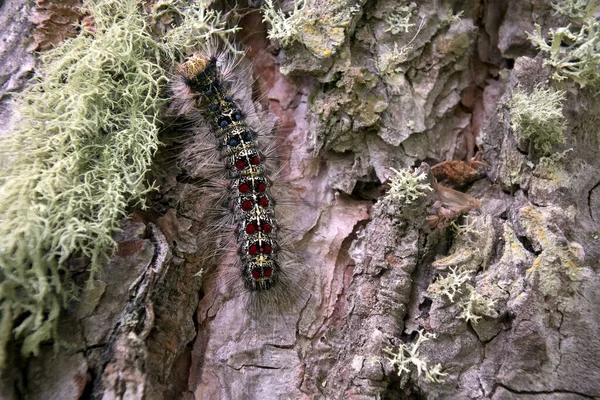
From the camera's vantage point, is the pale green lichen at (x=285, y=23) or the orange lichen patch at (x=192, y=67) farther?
the orange lichen patch at (x=192, y=67)

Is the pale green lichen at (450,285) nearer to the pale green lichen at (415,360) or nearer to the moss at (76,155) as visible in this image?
the pale green lichen at (415,360)

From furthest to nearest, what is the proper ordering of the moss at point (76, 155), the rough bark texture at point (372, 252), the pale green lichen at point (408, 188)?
the pale green lichen at point (408, 188) → the rough bark texture at point (372, 252) → the moss at point (76, 155)

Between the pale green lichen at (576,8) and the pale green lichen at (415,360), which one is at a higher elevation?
the pale green lichen at (576,8)

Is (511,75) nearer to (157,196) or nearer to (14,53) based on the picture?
(157,196)

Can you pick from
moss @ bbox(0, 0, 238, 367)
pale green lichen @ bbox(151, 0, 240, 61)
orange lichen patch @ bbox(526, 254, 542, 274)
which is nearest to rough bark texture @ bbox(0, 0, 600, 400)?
orange lichen patch @ bbox(526, 254, 542, 274)

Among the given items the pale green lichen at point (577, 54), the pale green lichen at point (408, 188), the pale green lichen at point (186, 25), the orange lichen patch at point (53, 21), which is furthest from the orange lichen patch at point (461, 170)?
the orange lichen patch at point (53, 21)
